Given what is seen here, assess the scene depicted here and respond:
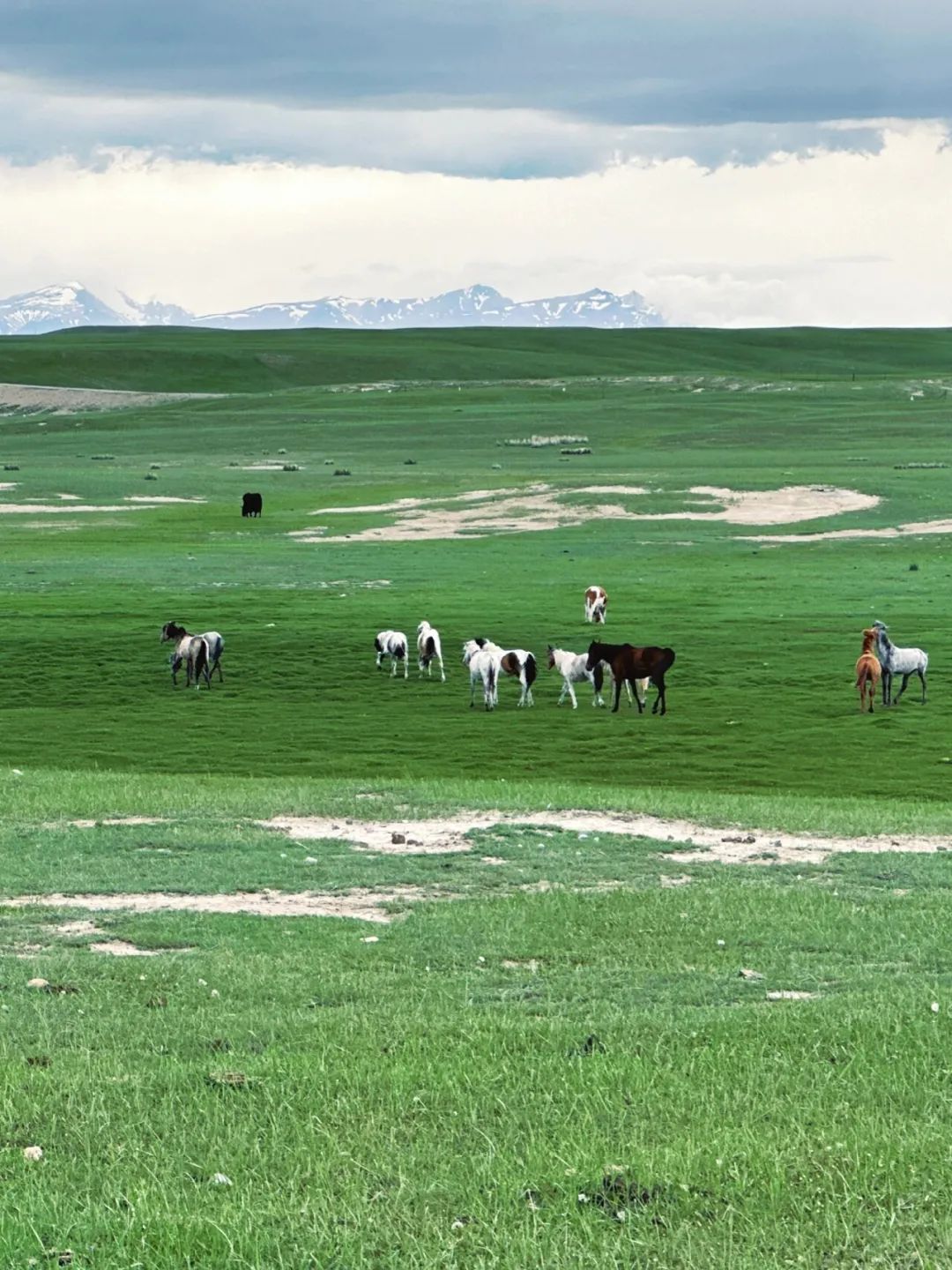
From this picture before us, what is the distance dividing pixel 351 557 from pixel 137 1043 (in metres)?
54.7

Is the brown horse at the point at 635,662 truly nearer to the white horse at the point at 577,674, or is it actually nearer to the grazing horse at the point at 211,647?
the white horse at the point at 577,674

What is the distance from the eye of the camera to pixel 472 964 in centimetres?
1341

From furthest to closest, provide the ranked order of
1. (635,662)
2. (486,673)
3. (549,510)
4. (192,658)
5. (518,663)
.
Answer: (549,510) < (192,658) < (518,663) < (486,673) < (635,662)

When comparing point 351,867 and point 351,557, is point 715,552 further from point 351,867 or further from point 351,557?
point 351,867

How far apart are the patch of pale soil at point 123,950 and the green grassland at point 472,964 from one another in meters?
0.13

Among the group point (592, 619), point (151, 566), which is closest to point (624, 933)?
point (592, 619)

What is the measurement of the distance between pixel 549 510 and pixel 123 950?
67.2 metres

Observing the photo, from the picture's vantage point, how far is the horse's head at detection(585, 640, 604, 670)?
37.4 m

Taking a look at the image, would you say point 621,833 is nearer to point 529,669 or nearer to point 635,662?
point 635,662

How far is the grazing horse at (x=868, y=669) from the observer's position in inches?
1437

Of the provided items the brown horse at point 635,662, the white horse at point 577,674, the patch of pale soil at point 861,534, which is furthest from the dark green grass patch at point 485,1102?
the patch of pale soil at point 861,534

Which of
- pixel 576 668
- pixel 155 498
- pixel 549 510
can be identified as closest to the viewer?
pixel 576 668

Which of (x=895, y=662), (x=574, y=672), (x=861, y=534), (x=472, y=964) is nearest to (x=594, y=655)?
(x=574, y=672)

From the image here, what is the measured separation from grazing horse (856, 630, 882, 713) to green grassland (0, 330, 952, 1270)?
77 centimetres
